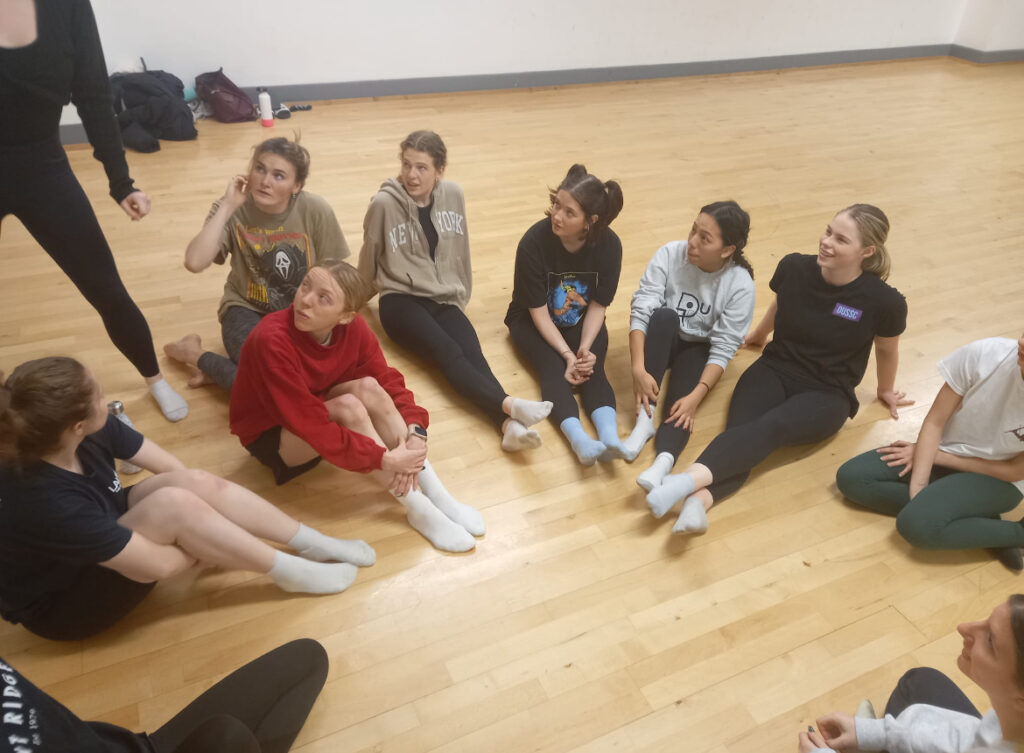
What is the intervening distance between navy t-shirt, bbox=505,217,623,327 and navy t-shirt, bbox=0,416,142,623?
4.51ft

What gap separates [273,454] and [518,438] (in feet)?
2.26

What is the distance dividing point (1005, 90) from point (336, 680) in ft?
25.0

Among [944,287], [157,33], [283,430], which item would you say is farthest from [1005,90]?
[283,430]

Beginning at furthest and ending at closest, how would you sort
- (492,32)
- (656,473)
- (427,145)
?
1. (492,32)
2. (427,145)
3. (656,473)

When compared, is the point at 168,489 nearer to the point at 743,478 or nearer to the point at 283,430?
the point at 283,430

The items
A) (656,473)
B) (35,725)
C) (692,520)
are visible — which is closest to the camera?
(35,725)

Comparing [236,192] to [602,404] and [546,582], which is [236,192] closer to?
[602,404]

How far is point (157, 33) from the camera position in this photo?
441 cm

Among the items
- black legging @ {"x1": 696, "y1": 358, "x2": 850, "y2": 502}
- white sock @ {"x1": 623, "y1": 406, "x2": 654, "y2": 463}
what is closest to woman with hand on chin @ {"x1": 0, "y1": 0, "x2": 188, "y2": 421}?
white sock @ {"x1": 623, "y1": 406, "x2": 654, "y2": 463}

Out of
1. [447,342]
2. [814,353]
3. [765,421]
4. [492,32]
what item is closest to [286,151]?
[447,342]

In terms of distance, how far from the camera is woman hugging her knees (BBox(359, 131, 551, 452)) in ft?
7.82

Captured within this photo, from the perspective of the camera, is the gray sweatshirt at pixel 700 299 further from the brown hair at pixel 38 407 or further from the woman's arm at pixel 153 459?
the brown hair at pixel 38 407

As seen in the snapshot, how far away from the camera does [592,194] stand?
226cm

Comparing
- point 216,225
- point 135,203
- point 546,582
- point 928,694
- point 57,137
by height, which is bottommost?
point 546,582
